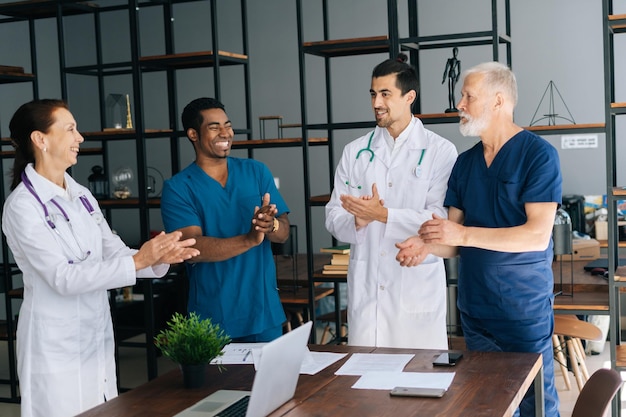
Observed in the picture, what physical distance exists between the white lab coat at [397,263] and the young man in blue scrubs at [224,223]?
1.06 ft

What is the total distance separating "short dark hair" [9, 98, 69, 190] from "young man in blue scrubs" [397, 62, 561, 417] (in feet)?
4.36

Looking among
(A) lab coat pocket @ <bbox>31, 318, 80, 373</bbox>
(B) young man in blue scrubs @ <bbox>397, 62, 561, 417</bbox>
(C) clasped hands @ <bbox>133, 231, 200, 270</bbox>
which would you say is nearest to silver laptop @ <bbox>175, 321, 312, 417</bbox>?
(C) clasped hands @ <bbox>133, 231, 200, 270</bbox>

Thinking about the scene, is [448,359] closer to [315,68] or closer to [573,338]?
[573,338]

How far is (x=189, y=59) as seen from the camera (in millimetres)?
4434

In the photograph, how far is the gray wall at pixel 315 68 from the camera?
7.00 meters

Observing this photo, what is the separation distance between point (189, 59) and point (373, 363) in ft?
8.39

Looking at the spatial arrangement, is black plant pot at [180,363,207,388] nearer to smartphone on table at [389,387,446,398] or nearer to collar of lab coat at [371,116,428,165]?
smartphone on table at [389,387,446,398]

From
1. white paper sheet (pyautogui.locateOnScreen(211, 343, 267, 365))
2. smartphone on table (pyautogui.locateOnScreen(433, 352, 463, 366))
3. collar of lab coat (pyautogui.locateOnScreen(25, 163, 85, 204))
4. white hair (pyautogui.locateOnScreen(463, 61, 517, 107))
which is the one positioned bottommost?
white paper sheet (pyautogui.locateOnScreen(211, 343, 267, 365))

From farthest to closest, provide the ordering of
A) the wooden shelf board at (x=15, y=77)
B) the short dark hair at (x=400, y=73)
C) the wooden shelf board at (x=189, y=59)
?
1. the wooden shelf board at (x=15, y=77)
2. the wooden shelf board at (x=189, y=59)
3. the short dark hair at (x=400, y=73)

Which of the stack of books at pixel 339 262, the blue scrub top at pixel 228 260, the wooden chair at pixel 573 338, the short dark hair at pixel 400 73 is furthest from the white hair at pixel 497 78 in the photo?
the wooden chair at pixel 573 338

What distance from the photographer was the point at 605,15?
12.0 feet

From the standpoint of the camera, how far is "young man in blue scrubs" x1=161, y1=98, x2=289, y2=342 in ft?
10.5

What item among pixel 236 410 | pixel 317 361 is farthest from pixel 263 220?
pixel 236 410

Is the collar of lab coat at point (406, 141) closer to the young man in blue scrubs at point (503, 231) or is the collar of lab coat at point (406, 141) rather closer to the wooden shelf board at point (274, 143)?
the young man in blue scrubs at point (503, 231)
